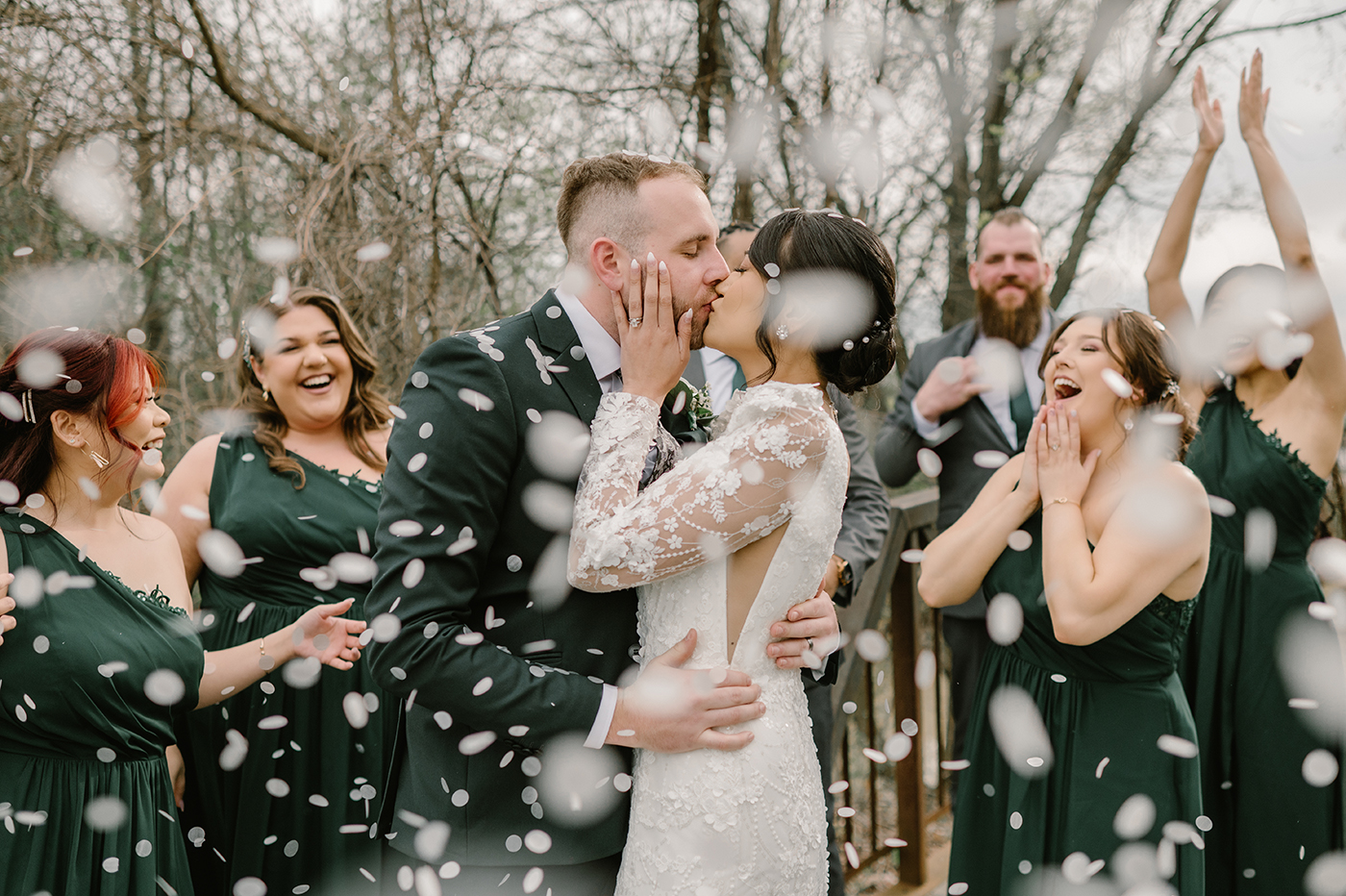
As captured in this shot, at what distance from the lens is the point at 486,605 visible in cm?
152

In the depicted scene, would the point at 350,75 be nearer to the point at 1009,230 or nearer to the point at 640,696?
the point at 1009,230

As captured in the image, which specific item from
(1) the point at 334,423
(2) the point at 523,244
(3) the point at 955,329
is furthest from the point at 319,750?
(3) the point at 955,329

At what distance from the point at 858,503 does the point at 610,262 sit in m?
1.50

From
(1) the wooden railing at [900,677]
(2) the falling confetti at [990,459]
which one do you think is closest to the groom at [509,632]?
(1) the wooden railing at [900,677]

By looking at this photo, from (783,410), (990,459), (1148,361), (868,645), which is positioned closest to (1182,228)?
(990,459)

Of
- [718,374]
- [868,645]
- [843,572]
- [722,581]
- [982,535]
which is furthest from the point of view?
[718,374]

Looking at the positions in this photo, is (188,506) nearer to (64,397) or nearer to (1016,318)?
(64,397)

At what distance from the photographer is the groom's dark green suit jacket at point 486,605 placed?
1.40 metres

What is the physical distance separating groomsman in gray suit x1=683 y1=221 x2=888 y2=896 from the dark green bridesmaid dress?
3.27 feet

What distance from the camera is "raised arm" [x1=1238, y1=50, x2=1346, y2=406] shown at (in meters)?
2.57

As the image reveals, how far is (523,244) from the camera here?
4.07 m

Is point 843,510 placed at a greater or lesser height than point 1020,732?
greater

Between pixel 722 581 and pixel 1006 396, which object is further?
pixel 1006 396

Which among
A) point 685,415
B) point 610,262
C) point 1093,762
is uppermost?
point 610,262
